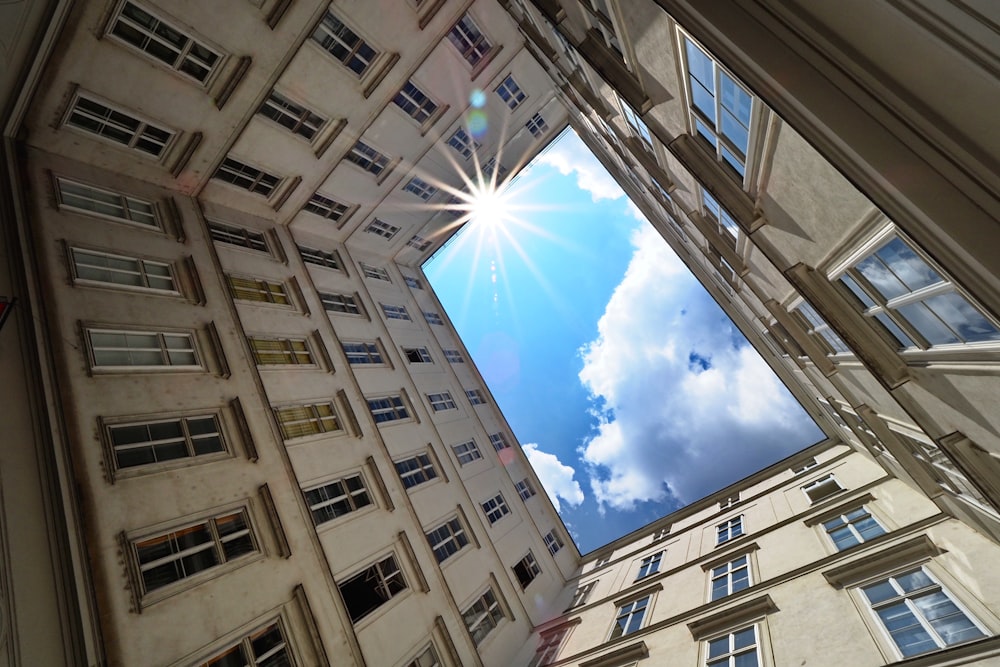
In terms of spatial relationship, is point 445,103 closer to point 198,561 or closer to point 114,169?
point 114,169

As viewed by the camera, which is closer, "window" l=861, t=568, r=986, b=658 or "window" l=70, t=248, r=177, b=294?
"window" l=861, t=568, r=986, b=658

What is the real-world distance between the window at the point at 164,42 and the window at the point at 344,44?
3.65 metres

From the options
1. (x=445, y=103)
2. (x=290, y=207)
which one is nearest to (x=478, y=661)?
(x=290, y=207)

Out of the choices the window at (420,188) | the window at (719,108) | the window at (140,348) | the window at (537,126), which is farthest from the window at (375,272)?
the window at (719,108)

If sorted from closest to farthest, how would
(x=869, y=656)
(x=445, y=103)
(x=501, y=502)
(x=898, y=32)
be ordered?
(x=898, y=32), (x=869, y=656), (x=445, y=103), (x=501, y=502)

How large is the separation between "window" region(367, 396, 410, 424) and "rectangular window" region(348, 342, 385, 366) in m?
1.94

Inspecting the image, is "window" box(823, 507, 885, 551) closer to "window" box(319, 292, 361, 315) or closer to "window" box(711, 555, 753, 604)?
"window" box(711, 555, 753, 604)

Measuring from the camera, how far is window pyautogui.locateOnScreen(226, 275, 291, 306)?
1619cm

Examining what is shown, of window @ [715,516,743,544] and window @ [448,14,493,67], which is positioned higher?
window @ [448,14,493,67]

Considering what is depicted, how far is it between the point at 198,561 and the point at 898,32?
1389cm

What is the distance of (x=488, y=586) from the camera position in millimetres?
17516

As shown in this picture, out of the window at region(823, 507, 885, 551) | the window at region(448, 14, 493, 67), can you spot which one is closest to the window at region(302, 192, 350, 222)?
the window at region(448, 14, 493, 67)

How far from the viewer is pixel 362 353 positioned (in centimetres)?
2038

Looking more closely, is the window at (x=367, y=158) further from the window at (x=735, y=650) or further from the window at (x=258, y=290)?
the window at (x=735, y=650)
